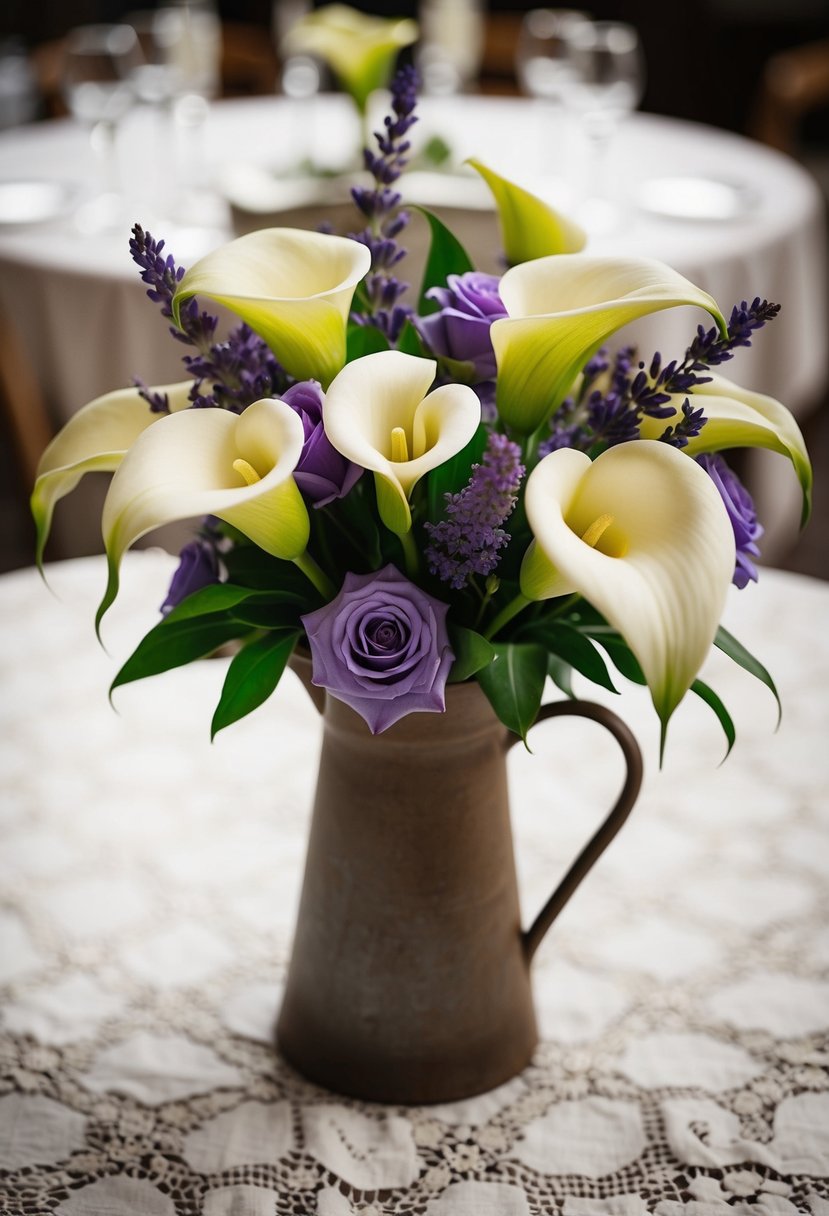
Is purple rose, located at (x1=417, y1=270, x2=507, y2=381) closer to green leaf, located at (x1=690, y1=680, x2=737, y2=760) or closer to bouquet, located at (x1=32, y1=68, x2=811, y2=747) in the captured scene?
bouquet, located at (x1=32, y1=68, x2=811, y2=747)

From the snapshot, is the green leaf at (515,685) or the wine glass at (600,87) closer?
the green leaf at (515,685)

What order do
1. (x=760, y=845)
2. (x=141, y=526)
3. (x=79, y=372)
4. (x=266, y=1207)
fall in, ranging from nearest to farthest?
(x=141, y=526)
(x=266, y=1207)
(x=760, y=845)
(x=79, y=372)

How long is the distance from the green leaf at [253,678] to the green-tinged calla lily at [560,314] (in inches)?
5.4

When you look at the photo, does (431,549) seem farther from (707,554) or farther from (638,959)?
(638,959)

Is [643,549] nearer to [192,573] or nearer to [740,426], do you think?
[740,426]

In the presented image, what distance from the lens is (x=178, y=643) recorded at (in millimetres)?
577

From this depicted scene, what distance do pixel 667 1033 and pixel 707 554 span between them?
34 centimetres

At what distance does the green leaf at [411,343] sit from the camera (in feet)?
1.98

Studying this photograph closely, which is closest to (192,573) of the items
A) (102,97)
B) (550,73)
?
(102,97)

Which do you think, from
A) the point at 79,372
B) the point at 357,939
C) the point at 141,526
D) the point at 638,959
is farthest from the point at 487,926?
the point at 79,372

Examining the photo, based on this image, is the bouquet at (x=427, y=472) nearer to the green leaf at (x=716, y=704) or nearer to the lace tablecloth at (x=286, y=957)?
the green leaf at (x=716, y=704)

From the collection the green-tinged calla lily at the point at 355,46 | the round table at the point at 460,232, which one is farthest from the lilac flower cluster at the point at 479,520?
the green-tinged calla lily at the point at 355,46

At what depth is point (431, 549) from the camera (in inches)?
20.1

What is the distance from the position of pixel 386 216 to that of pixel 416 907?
314 millimetres
